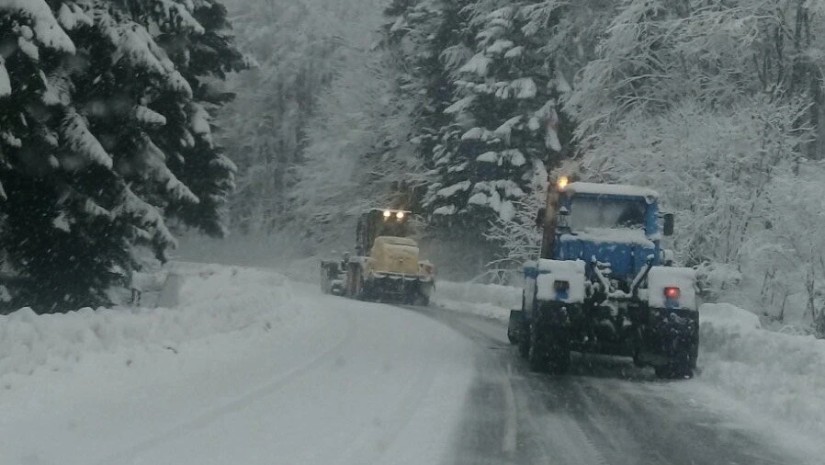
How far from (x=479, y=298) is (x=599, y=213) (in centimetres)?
1674

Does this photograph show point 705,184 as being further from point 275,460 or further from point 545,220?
point 275,460

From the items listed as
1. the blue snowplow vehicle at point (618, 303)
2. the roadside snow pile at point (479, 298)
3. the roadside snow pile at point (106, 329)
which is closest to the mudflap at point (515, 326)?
the blue snowplow vehicle at point (618, 303)

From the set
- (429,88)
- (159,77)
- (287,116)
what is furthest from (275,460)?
(287,116)

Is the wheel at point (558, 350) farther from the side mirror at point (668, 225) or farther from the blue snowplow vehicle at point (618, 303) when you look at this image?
the side mirror at point (668, 225)

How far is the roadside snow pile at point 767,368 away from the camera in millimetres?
9719

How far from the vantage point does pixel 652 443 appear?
8.42m

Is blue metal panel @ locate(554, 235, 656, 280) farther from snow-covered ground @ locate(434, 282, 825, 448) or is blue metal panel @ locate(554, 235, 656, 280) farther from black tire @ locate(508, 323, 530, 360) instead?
snow-covered ground @ locate(434, 282, 825, 448)

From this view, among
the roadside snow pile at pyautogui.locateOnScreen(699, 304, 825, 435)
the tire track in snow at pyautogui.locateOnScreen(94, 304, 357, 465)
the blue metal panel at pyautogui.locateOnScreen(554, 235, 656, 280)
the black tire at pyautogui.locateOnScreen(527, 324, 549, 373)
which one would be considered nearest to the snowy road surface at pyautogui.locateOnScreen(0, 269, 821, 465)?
the tire track in snow at pyautogui.locateOnScreen(94, 304, 357, 465)

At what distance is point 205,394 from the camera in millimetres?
9609

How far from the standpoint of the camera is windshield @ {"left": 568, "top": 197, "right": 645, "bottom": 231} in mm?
14391

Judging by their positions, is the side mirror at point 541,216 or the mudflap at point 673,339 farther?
the side mirror at point 541,216

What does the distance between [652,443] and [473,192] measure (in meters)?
27.4

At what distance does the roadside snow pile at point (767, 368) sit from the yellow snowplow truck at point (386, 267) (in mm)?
18165

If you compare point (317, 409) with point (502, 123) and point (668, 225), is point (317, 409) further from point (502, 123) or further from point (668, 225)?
point (502, 123)
